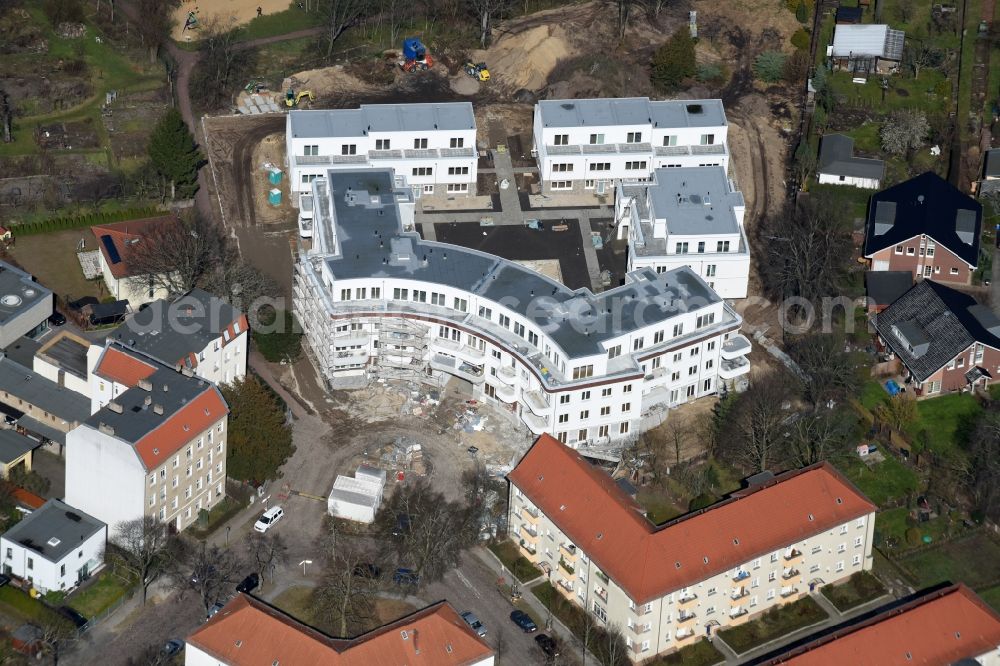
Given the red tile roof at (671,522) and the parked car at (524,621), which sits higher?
the red tile roof at (671,522)

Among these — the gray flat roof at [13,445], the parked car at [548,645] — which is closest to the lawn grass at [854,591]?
the parked car at [548,645]

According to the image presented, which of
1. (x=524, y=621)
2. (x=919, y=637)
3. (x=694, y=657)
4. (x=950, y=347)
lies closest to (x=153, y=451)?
(x=524, y=621)

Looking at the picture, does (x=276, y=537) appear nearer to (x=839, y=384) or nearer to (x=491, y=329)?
(x=491, y=329)

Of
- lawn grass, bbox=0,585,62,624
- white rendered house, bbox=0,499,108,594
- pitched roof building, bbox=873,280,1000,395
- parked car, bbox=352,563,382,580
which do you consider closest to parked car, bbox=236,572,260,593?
parked car, bbox=352,563,382,580

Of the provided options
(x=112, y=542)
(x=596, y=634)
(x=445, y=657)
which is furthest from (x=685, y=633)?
(x=112, y=542)

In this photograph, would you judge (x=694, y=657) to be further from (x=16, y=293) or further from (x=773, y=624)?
(x=16, y=293)

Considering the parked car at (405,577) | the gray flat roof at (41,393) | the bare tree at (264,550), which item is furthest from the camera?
the gray flat roof at (41,393)

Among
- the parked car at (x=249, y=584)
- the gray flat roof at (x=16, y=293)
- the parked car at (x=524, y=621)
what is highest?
the gray flat roof at (x=16, y=293)

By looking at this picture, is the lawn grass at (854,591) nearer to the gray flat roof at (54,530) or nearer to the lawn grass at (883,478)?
the lawn grass at (883,478)
